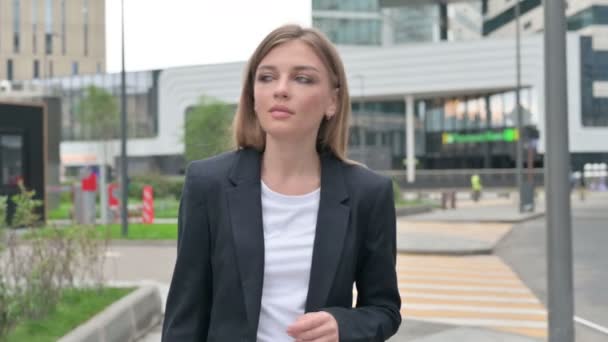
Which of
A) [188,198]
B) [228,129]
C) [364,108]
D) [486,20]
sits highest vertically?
[486,20]

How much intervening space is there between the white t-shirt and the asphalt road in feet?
20.8

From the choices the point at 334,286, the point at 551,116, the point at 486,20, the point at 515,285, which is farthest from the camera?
the point at 486,20

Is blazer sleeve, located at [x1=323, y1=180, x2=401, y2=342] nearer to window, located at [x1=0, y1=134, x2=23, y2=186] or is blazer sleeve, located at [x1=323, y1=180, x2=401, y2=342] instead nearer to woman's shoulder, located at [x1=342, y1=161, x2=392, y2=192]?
woman's shoulder, located at [x1=342, y1=161, x2=392, y2=192]

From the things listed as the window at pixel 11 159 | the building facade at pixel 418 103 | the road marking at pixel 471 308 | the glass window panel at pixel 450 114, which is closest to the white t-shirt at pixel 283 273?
the road marking at pixel 471 308

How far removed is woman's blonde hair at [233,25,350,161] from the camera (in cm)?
195

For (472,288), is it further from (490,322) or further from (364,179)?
(364,179)

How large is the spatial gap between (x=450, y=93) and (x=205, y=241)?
220ft

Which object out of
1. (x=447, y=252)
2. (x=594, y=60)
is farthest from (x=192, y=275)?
(x=594, y=60)

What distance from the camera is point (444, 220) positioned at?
25.6 meters

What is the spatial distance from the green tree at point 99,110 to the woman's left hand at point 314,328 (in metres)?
72.0

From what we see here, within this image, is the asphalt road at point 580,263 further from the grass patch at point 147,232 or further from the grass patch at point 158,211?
the grass patch at point 158,211

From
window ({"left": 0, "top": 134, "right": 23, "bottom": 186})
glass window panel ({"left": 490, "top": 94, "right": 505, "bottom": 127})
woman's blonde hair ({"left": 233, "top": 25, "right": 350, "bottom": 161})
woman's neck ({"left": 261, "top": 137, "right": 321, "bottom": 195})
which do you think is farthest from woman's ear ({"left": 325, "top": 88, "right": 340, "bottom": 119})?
glass window panel ({"left": 490, "top": 94, "right": 505, "bottom": 127})

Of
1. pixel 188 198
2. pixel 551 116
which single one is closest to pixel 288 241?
pixel 188 198

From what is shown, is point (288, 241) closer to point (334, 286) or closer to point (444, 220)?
point (334, 286)
